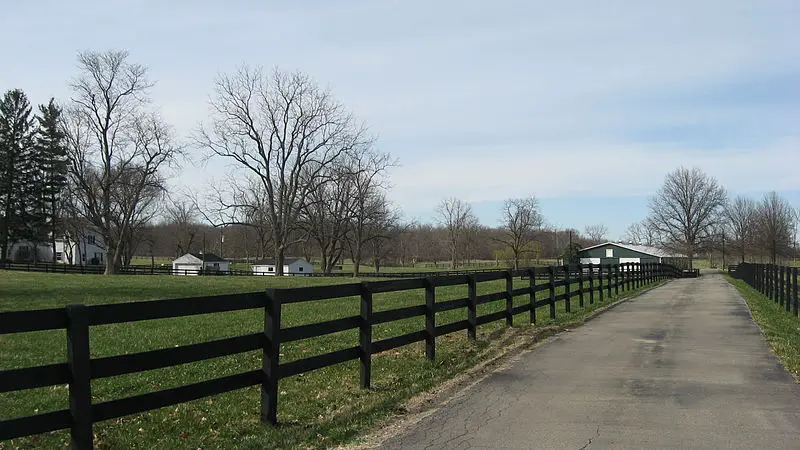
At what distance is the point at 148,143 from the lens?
Answer: 56969 millimetres

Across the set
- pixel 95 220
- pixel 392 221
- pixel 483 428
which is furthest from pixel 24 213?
pixel 483 428

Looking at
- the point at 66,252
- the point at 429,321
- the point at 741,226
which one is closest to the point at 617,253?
the point at 741,226

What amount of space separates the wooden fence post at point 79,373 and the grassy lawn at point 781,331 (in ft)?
26.9

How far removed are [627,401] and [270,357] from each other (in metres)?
3.96

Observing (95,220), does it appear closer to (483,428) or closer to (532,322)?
(532,322)

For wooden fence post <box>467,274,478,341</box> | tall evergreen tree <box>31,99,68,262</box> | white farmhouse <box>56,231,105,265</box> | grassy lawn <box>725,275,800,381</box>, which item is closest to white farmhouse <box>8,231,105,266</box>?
white farmhouse <box>56,231,105,265</box>

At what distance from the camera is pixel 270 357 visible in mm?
6141

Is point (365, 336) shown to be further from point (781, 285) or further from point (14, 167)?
point (14, 167)

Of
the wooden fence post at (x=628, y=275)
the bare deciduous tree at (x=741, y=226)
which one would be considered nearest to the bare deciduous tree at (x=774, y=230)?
the bare deciduous tree at (x=741, y=226)

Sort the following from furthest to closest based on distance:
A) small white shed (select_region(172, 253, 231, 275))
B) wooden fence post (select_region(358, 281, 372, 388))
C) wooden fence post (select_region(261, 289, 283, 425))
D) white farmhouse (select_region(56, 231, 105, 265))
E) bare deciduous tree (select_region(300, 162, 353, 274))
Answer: white farmhouse (select_region(56, 231, 105, 265)) → small white shed (select_region(172, 253, 231, 275)) → bare deciduous tree (select_region(300, 162, 353, 274)) → wooden fence post (select_region(358, 281, 372, 388)) → wooden fence post (select_region(261, 289, 283, 425))

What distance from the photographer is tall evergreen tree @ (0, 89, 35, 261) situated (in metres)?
66.9

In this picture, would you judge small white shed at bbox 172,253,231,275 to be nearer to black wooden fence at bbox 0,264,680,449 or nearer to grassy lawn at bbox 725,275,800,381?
grassy lawn at bbox 725,275,800,381

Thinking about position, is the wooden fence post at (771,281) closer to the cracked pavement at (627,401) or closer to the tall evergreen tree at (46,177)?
the cracked pavement at (627,401)

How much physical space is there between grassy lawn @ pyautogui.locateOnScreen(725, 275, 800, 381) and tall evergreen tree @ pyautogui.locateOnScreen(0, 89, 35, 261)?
7078 centimetres
